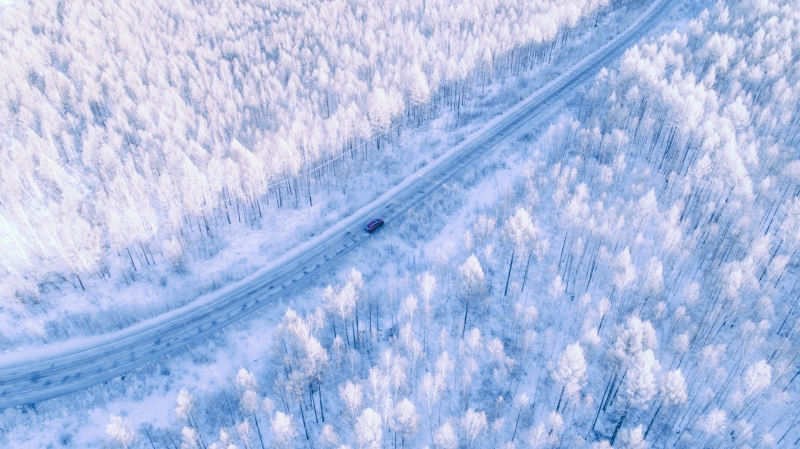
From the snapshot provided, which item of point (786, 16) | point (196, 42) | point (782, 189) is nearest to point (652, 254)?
point (782, 189)

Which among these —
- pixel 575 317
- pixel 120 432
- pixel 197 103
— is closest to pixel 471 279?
pixel 575 317

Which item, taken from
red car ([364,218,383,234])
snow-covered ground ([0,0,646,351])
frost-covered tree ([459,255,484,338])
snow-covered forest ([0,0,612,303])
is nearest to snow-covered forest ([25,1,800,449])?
frost-covered tree ([459,255,484,338])

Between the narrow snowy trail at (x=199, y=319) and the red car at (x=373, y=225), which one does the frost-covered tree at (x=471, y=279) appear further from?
the narrow snowy trail at (x=199, y=319)

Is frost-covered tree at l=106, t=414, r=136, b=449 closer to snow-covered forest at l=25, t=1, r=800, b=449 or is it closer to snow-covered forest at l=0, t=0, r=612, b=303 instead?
snow-covered forest at l=25, t=1, r=800, b=449

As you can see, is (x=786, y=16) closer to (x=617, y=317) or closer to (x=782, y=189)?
(x=782, y=189)

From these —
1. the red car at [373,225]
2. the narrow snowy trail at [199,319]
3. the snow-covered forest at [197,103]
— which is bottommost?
the narrow snowy trail at [199,319]

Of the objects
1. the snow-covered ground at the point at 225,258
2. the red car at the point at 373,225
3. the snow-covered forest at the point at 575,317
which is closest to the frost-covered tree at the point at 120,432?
the snow-covered forest at the point at 575,317
